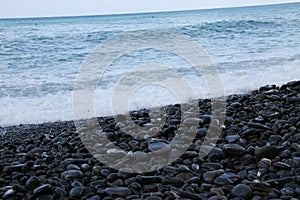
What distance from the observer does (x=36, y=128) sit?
16.7ft

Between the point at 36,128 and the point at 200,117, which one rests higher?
the point at 200,117

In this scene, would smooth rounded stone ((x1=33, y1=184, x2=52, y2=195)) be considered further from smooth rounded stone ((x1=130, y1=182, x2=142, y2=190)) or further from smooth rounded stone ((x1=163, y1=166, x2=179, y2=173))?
smooth rounded stone ((x1=163, y1=166, x2=179, y2=173))

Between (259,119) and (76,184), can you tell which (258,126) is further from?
(76,184)

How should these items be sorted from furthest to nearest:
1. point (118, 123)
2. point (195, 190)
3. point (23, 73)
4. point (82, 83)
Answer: point (23, 73)
point (82, 83)
point (118, 123)
point (195, 190)

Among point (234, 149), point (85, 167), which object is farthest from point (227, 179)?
point (85, 167)

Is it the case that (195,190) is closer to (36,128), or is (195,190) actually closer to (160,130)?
(160,130)

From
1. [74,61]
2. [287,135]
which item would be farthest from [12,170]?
[74,61]

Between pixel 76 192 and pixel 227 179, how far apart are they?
1.03 meters

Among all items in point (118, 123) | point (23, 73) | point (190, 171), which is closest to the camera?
point (190, 171)

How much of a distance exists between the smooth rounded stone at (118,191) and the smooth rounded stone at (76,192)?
17 cm

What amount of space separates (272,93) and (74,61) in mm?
7826

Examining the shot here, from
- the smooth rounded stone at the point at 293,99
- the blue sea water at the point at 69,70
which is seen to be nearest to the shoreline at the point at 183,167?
the smooth rounded stone at the point at 293,99

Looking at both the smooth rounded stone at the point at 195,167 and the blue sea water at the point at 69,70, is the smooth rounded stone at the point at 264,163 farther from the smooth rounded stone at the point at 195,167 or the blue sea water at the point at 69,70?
the blue sea water at the point at 69,70

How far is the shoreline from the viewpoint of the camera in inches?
96.7
